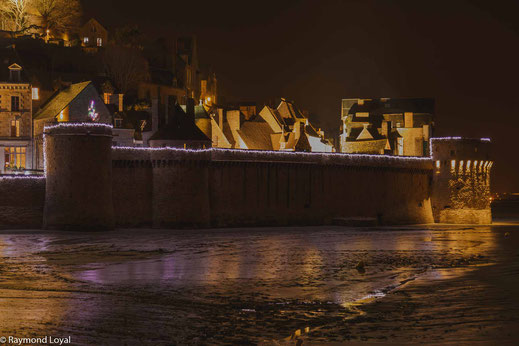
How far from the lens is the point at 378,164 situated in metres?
61.8

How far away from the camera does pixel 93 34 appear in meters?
93.2

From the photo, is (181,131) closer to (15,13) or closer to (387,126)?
(15,13)

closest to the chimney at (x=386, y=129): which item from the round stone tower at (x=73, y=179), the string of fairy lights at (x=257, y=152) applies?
the string of fairy lights at (x=257, y=152)

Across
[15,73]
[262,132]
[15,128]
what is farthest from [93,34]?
[15,128]

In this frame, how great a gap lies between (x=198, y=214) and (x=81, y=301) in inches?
1035

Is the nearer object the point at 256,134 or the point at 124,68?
the point at 124,68

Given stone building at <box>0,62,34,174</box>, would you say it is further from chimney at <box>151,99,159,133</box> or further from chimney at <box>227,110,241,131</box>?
chimney at <box>227,110,241,131</box>

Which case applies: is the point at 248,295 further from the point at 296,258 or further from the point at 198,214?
the point at 198,214

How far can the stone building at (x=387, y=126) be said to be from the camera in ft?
303

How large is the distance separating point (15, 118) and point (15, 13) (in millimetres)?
32975

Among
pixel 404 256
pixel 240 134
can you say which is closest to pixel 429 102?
pixel 240 134

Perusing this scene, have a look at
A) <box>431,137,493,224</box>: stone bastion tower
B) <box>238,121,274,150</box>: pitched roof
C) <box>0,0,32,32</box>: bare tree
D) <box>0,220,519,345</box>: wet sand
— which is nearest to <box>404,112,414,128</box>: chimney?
<box>238,121,274,150</box>: pitched roof

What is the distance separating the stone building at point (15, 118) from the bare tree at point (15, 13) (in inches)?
1143

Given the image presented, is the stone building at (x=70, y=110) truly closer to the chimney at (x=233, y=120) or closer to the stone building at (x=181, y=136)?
the stone building at (x=181, y=136)
